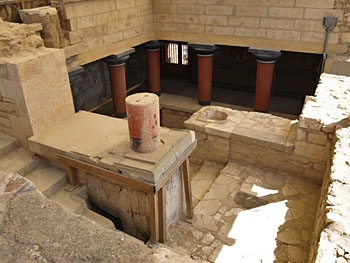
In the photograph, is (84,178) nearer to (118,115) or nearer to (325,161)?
(325,161)

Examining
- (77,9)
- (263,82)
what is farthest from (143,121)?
(263,82)

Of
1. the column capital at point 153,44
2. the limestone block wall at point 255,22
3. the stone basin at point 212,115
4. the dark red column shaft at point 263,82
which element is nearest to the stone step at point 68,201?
the stone basin at point 212,115

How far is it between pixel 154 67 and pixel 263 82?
3535mm

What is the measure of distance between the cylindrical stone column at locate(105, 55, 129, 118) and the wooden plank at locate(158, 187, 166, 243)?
206 inches

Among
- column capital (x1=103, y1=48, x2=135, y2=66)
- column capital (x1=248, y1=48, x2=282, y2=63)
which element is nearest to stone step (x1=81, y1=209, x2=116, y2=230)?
column capital (x1=103, y1=48, x2=135, y2=66)

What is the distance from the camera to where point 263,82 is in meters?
8.75

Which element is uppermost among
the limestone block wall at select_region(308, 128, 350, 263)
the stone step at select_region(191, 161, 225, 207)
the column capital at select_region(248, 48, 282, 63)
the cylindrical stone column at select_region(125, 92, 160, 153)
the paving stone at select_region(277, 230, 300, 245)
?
the cylindrical stone column at select_region(125, 92, 160, 153)

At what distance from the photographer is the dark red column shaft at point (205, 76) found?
9.34m

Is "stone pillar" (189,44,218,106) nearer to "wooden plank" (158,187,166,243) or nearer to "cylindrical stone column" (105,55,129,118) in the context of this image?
"cylindrical stone column" (105,55,129,118)

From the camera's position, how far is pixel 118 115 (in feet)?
30.4

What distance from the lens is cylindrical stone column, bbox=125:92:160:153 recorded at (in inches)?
145

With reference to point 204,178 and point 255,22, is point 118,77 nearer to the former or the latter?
point 255,22

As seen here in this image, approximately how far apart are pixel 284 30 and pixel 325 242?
20.7ft

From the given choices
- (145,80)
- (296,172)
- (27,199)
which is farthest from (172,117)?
(27,199)
